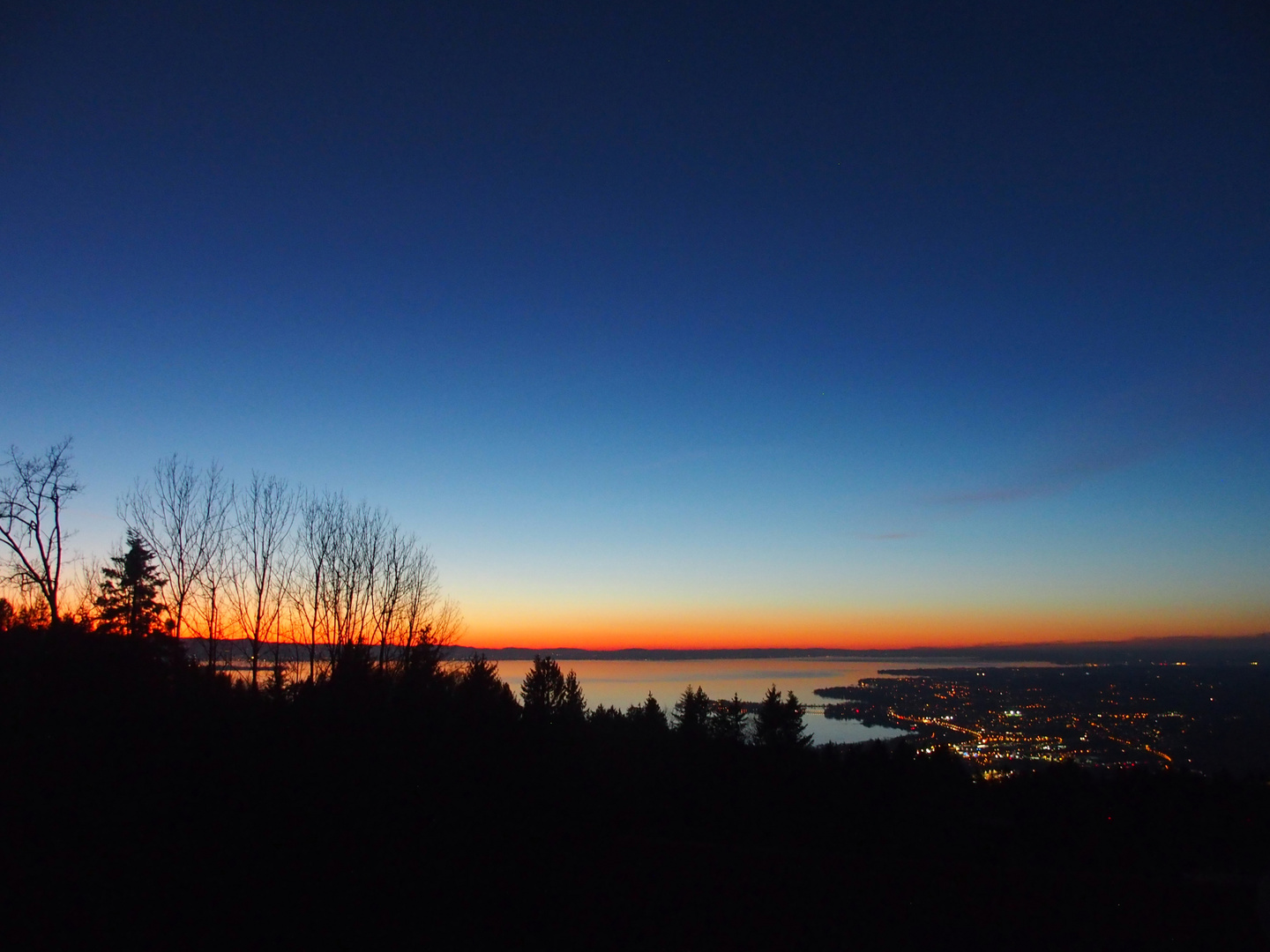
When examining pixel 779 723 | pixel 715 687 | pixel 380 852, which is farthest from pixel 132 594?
pixel 715 687

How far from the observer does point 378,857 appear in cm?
740

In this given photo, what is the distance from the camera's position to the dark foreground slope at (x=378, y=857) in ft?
20.5

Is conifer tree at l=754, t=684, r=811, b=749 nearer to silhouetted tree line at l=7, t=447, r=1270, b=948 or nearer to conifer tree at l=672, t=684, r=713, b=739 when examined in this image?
conifer tree at l=672, t=684, r=713, b=739

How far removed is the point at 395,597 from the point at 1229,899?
1767cm

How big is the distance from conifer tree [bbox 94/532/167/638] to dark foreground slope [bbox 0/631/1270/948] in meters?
7.42

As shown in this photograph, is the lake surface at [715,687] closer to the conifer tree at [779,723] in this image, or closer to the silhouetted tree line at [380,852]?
the conifer tree at [779,723]

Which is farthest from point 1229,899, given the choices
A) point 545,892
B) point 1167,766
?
point 1167,766

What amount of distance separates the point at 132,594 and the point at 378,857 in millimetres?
13825

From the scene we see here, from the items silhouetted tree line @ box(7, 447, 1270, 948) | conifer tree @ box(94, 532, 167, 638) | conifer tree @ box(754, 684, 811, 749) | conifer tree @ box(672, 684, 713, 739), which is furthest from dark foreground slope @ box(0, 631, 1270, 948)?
conifer tree @ box(672, 684, 713, 739)

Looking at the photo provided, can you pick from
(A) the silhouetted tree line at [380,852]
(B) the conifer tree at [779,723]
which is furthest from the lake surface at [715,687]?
(A) the silhouetted tree line at [380,852]

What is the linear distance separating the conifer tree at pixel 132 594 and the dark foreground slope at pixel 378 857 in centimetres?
742

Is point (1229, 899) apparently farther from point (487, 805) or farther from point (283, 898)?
point (283, 898)

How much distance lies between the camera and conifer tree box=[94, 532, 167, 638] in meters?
15.9

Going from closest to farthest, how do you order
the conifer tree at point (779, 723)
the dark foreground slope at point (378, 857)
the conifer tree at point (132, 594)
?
the dark foreground slope at point (378, 857) < the conifer tree at point (132, 594) < the conifer tree at point (779, 723)
